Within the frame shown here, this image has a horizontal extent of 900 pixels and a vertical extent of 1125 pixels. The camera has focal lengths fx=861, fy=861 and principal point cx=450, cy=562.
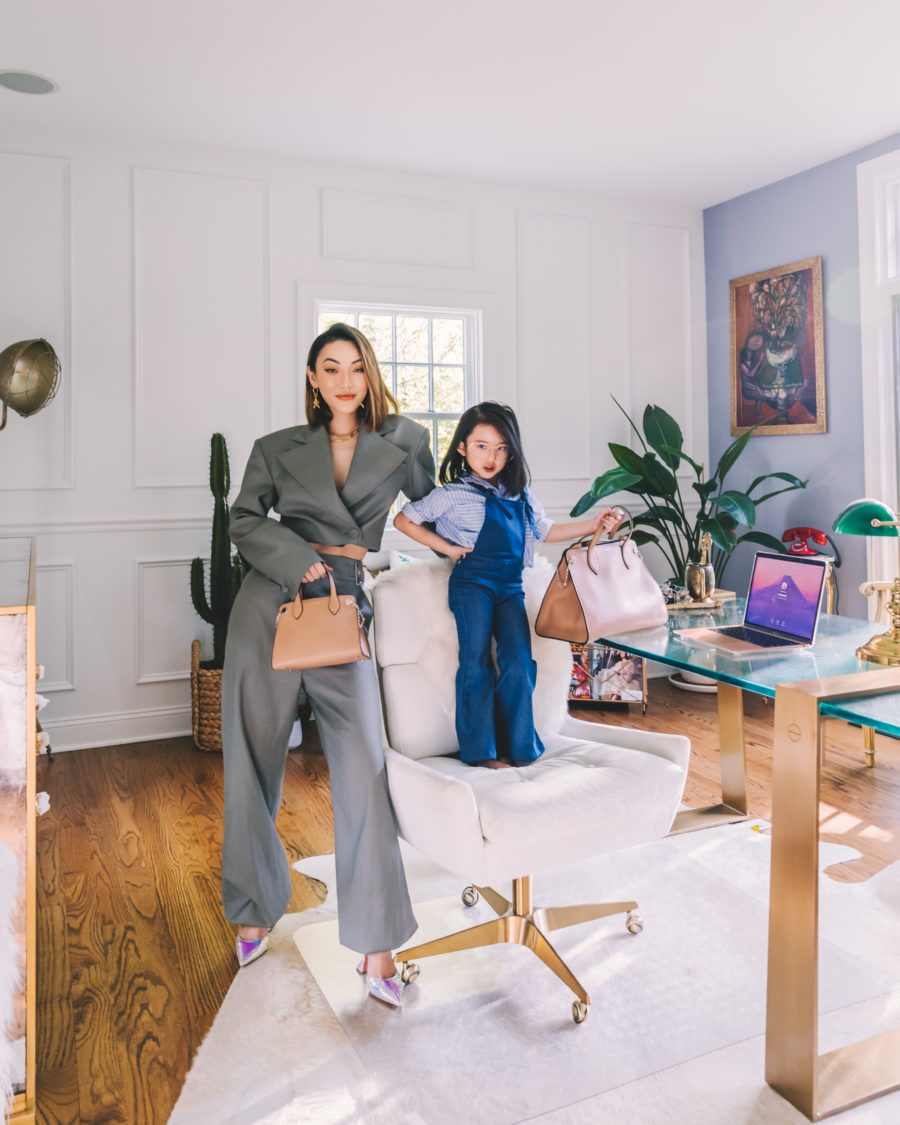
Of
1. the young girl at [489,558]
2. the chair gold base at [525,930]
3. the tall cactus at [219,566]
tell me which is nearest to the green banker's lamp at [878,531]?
the young girl at [489,558]

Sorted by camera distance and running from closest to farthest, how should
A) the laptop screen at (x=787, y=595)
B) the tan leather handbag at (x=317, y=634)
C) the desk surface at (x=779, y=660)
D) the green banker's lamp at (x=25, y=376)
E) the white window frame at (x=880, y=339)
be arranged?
the desk surface at (x=779, y=660) → the tan leather handbag at (x=317, y=634) → the laptop screen at (x=787, y=595) → the green banker's lamp at (x=25, y=376) → the white window frame at (x=880, y=339)

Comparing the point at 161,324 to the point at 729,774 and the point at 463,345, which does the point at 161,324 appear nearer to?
the point at 463,345

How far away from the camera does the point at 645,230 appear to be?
505cm

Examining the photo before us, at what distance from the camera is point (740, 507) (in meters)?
4.31

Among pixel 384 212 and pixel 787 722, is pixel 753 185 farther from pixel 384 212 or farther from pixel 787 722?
pixel 787 722

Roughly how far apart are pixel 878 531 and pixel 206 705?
9.36 ft

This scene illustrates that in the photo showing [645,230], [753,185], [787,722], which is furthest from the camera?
[645,230]

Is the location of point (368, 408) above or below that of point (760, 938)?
above

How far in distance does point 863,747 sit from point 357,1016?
8.62 ft

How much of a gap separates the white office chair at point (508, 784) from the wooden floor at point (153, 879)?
58cm

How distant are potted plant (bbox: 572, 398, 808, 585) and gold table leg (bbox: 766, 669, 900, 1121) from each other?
262 cm

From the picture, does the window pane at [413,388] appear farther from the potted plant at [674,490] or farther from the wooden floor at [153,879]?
the wooden floor at [153,879]

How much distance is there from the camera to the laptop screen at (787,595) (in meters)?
2.18

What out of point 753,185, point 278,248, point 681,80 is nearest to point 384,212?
point 278,248
